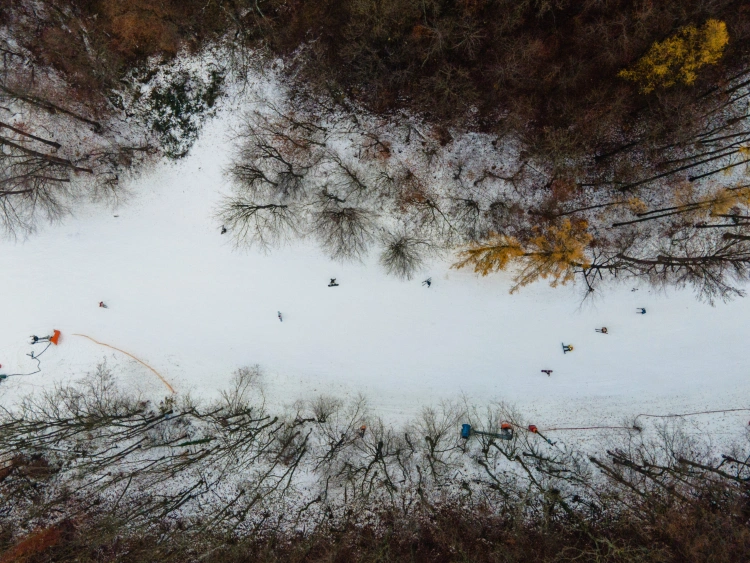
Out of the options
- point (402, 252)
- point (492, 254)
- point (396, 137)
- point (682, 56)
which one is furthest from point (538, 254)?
point (682, 56)

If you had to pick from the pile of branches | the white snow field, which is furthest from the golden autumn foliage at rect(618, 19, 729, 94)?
the pile of branches

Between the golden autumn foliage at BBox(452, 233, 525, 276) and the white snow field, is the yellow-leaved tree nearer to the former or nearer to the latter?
the golden autumn foliage at BBox(452, 233, 525, 276)

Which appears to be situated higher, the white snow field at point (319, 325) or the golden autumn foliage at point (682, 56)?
the golden autumn foliage at point (682, 56)

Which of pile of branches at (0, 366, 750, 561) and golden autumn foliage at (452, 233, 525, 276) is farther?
pile of branches at (0, 366, 750, 561)

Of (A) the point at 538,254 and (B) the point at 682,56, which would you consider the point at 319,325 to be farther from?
(B) the point at 682,56

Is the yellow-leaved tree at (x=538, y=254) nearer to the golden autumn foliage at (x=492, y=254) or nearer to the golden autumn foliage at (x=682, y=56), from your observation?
the golden autumn foliage at (x=492, y=254)

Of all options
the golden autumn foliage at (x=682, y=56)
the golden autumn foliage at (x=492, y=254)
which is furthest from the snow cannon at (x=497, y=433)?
the golden autumn foliage at (x=682, y=56)

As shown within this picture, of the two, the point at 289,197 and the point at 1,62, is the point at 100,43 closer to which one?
the point at 1,62
